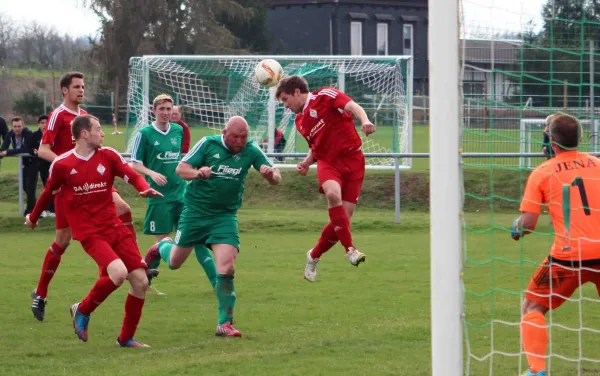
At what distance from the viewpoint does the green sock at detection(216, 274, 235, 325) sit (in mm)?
7148

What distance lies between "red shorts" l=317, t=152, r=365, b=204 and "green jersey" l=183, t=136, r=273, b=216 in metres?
1.45

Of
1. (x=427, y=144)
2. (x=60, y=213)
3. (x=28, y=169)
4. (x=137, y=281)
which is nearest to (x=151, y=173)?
(x=60, y=213)

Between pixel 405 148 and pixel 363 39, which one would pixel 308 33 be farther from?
pixel 405 148

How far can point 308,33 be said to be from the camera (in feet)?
174

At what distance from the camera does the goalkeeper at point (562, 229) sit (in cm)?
547

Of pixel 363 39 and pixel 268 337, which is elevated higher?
pixel 363 39

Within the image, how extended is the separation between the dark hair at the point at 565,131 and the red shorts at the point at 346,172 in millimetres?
3377

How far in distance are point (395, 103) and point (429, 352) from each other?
15516 mm

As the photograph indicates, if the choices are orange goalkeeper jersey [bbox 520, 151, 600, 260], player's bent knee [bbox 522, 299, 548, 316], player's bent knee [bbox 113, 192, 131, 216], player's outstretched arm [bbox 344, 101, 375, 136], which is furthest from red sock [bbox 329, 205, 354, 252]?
orange goalkeeper jersey [bbox 520, 151, 600, 260]

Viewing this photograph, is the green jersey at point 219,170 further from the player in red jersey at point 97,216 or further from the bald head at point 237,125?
the player in red jersey at point 97,216

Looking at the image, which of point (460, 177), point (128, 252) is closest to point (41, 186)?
point (128, 252)

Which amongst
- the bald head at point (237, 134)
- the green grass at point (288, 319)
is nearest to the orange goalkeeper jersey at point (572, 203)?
the green grass at point (288, 319)

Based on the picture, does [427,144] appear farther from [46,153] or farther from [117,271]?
[117,271]

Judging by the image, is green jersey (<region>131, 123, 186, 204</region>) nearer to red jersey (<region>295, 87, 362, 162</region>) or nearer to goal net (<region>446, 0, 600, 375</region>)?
red jersey (<region>295, 87, 362, 162</region>)
